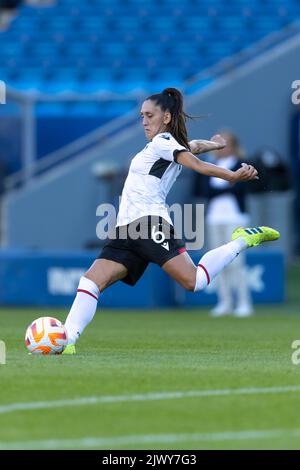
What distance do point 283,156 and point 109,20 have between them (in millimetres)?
Answer: 5383

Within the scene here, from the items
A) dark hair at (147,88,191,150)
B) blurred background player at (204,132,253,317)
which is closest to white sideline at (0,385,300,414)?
dark hair at (147,88,191,150)

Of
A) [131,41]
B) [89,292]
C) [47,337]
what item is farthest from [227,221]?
[131,41]

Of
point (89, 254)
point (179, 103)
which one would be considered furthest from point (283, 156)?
point (179, 103)

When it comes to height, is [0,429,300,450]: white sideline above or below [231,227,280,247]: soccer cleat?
below

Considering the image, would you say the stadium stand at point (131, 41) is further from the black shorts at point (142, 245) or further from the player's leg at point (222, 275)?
the black shorts at point (142, 245)

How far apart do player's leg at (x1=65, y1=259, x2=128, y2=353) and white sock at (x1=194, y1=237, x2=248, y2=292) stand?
596 millimetres

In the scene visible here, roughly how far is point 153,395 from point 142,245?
2.29 meters

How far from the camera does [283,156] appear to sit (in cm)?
2094

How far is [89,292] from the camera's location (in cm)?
894

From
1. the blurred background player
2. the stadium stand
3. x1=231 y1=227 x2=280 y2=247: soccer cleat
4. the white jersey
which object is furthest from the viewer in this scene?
the stadium stand

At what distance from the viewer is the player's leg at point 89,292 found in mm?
8938

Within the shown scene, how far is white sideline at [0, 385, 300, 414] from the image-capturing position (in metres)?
6.44

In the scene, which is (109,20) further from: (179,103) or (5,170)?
(179,103)

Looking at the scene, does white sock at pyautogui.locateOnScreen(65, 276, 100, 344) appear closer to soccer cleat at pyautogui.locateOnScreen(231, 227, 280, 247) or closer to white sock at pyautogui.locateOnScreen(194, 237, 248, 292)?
white sock at pyautogui.locateOnScreen(194, 237, 248, 292)
